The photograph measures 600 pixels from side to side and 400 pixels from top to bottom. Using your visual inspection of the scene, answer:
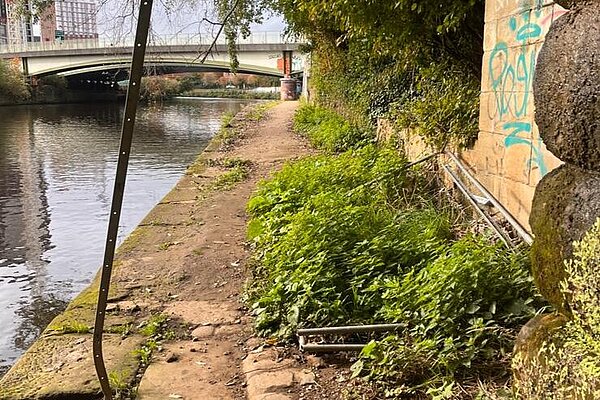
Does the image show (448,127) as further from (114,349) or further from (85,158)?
(85,158)

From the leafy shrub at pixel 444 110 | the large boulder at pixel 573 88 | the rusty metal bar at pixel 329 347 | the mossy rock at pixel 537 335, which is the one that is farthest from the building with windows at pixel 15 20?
the mossy rock at pixel 537 335

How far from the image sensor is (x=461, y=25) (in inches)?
236

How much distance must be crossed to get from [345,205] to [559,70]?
3.29 meters

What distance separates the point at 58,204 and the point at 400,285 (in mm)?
8125

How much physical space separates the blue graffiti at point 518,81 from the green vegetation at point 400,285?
751mm

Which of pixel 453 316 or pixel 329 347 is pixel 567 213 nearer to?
pixel 453 316

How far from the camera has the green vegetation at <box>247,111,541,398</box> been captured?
283 cm

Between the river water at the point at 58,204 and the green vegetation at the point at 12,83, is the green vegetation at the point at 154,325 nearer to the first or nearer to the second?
the river water at the point at 58,204

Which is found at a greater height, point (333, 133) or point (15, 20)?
point (15, 20)

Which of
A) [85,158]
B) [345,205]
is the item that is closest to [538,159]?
[345,205]

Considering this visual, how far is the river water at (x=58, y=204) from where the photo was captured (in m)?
5.82

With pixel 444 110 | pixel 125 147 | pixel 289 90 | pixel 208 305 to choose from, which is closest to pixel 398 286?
pixel 208 305

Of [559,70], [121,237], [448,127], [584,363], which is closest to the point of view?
[584,363]

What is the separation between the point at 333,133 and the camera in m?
11.4
